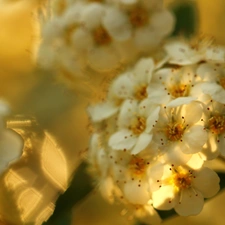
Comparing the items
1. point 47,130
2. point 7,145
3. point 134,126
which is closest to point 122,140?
point 134,126

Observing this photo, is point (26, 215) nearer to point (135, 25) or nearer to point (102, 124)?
point (102, 124)

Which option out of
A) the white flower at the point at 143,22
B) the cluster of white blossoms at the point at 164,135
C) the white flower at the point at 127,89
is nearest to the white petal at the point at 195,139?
the cluster of white blossoms at the point at 164,135

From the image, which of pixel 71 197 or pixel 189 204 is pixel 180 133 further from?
pixel 71 197

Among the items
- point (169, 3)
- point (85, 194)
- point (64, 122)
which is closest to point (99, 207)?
point (85, 194)

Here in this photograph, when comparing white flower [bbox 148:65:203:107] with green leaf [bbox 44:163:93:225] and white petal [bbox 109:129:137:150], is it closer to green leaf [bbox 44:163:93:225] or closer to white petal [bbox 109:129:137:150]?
white petal [bbox 109:129:137:150]

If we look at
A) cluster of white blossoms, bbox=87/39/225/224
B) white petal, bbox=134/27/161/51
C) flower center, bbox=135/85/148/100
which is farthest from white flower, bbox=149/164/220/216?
white petal, bbox=134/27/161/51

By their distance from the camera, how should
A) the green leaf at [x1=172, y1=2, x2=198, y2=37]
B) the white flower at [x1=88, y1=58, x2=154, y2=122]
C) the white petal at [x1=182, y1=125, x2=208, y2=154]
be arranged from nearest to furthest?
the white petal at [x1=182, y1=125, x2=208, y2=154] → the white flower at [x1=88, y1=58, x2=154, y2=122] → the green leaf at [x1=172, y1=2, x2=198, y2=37]
